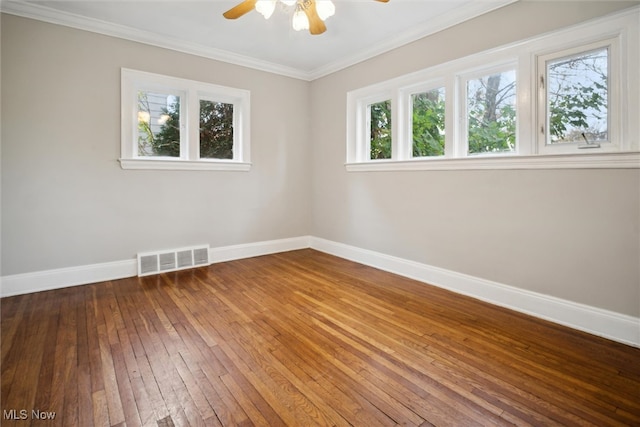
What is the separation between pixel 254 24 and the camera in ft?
10.9

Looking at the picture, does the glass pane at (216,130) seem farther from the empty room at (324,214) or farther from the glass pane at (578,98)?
the glass pane at (578,98)

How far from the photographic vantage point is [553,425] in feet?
4.72

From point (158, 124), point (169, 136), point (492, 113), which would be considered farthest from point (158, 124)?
point (492, 113)

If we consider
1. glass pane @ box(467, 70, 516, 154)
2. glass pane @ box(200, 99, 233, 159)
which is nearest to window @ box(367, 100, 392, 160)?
glass pane @ box(467, 70, 516, 154)

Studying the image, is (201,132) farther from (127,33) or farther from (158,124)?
(127,33)

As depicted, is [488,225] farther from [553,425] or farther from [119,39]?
[119,39]

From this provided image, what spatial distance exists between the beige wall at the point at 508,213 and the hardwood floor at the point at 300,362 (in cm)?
42

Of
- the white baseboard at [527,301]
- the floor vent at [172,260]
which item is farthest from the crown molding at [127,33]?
the white baseboard at [527,301]

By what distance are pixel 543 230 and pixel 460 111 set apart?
4.48ft

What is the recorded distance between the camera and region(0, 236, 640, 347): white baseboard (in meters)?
2.25

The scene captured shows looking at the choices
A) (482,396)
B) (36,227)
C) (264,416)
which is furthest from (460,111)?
(36,227)

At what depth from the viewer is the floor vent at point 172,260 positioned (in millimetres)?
3613

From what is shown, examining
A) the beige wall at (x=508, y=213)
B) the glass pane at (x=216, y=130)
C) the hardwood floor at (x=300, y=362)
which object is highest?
the glass pane at (x=216, y=130)

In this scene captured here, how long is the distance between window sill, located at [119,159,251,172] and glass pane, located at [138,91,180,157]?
0.17m
